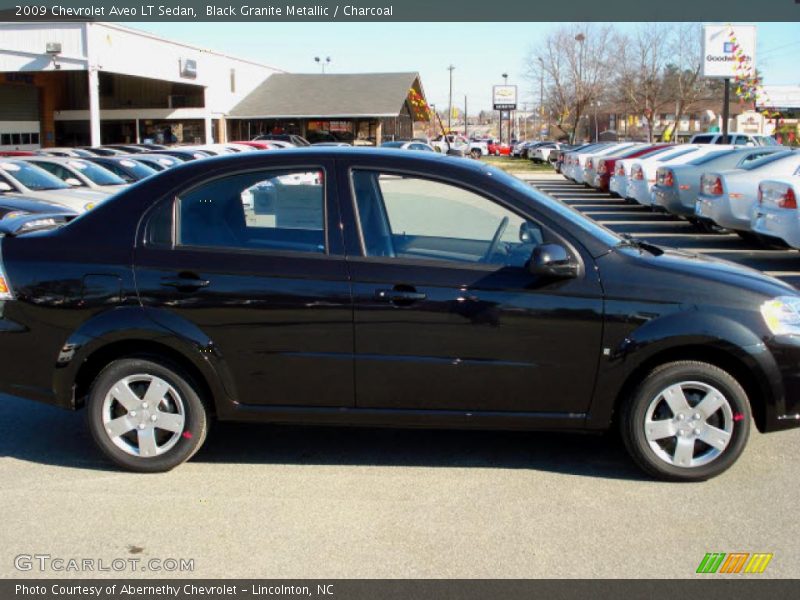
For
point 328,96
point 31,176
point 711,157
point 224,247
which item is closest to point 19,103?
point 328,96

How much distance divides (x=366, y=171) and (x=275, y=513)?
1908 millimetres

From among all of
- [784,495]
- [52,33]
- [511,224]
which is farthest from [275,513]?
[52,33]

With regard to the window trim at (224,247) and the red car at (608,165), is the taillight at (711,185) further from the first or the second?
the window trim at (224,247)

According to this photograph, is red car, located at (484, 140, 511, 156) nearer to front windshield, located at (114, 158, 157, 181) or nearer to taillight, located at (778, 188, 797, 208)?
front windshield, located at (114, 158, 157, 181)

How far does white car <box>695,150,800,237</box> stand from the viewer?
43.3ft

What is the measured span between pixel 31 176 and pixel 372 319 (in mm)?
11735

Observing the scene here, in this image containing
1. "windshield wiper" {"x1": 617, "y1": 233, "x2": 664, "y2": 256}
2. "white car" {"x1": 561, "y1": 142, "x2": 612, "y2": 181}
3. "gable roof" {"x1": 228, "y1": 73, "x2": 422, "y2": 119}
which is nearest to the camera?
"windshield wiper" {"x1": 617, "y1": 233, "x2": 664, "y2": 256}

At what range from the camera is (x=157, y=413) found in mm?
4867

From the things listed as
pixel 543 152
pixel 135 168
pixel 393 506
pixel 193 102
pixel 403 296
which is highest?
pixel 193 102

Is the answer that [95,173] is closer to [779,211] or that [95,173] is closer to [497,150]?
[779,211]

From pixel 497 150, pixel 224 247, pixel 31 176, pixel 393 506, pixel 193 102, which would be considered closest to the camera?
pixel 393 506

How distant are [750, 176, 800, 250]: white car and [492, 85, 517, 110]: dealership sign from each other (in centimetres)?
8819

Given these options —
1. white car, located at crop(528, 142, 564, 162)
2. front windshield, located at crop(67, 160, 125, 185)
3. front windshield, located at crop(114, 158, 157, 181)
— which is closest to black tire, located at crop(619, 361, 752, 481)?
front windshield, located at crop(67, 160, 125, 185)

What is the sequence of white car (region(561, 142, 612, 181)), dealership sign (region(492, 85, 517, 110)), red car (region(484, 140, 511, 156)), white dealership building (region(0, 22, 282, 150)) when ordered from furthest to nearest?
1. dealership sign (region(492, 85, 517, 110))
2. red car (region(484, 140, 511, 156))
3. white dealership building (region(0, 22, 282, 150))
4. white car (region(561, 142, 612, 181))
